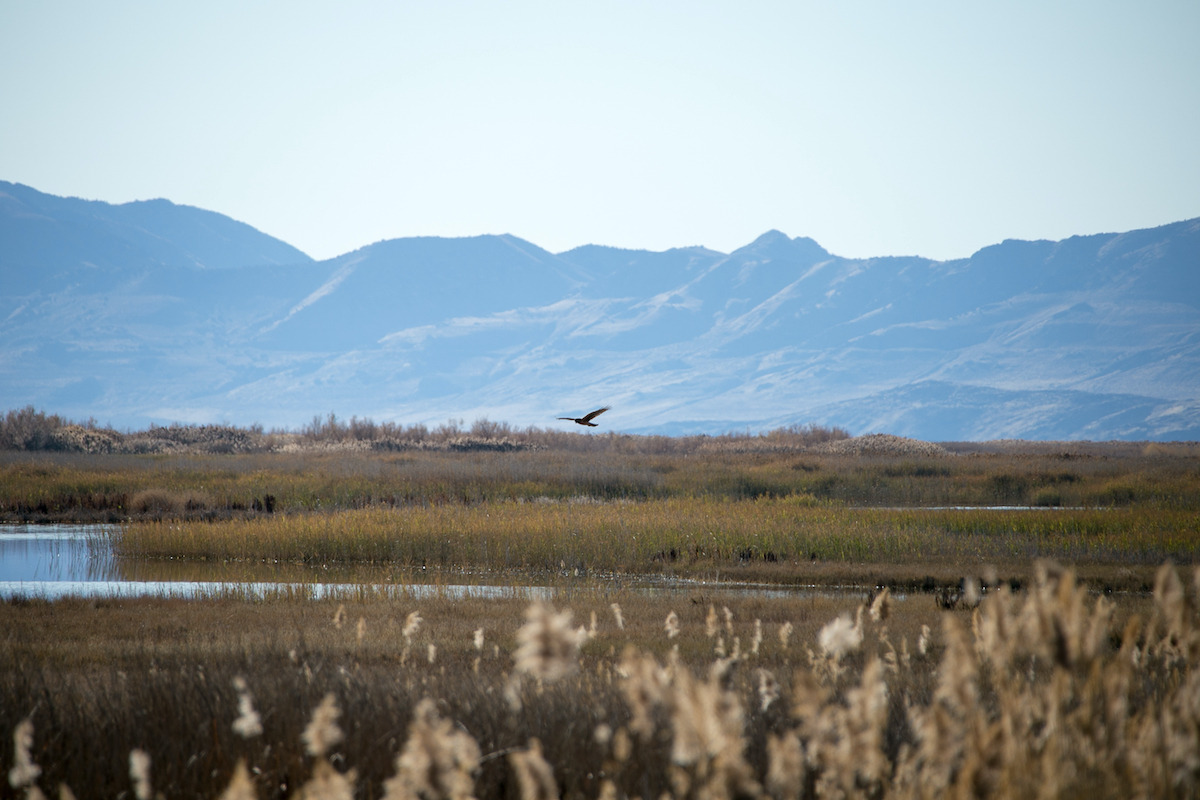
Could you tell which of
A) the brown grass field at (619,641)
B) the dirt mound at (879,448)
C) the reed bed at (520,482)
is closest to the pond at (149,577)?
the brown grass field at (619,641)

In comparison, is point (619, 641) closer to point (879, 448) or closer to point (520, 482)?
point (520, 482)

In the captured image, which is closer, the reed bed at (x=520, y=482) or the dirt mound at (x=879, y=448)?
the reed bed at (x=520, y=482)

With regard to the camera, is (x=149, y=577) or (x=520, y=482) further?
(x=520, y=482)

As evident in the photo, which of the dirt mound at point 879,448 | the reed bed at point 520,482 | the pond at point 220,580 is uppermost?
the dirt mound at point 879,448

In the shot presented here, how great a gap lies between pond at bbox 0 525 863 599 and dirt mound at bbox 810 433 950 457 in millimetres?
38578

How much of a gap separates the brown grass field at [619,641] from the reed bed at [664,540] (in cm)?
10

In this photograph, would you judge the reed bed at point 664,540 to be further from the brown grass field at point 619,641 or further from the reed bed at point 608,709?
the reed bed at point 608,709

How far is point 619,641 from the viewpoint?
43.1 ft

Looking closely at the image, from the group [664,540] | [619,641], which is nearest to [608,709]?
[619,641]

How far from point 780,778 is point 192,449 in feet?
203

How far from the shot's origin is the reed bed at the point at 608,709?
3434 mm

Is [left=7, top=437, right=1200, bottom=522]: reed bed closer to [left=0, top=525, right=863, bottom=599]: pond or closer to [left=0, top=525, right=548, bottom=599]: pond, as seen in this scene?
[left=0, top=525, right=548, bottom=599]: pond

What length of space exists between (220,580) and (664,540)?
9.97 m

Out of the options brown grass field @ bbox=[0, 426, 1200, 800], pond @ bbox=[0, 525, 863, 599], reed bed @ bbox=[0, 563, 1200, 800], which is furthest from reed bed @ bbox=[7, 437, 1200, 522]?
reed bed @ bbox=[0, 563, 1200, 800]
